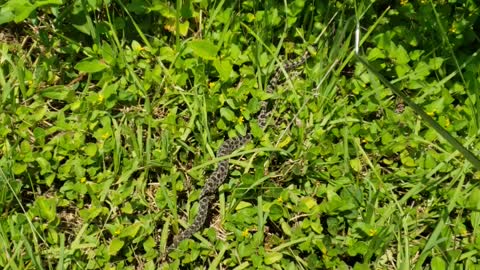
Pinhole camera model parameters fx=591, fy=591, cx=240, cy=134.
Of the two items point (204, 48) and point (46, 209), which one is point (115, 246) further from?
point (204, 48)

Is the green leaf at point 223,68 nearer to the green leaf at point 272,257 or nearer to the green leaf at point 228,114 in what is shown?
the green leaf at point 228,114

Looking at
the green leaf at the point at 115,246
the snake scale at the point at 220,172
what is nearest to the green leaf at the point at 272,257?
the snake scale at the point at 220,172

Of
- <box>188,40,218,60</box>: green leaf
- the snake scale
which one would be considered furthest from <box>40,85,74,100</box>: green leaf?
the snake scale

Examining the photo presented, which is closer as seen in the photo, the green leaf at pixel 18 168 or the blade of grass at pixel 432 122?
the blade of grass at pixel 432 122

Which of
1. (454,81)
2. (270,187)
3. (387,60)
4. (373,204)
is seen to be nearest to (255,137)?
(270,187)

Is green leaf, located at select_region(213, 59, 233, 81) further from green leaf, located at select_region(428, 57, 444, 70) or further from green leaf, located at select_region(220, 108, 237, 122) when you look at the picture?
green leaf, located at select_region(428, 57, 444, 70)

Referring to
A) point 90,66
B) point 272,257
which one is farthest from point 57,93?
point 272,257
